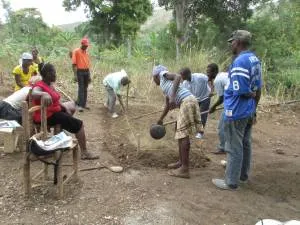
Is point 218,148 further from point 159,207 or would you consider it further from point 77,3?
point 77,3

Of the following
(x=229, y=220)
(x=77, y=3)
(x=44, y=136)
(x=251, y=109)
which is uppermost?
(x=77, y=3)

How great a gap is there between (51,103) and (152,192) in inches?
59.7

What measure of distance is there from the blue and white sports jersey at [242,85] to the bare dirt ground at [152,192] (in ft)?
3.14

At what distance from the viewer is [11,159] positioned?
564 centimetres

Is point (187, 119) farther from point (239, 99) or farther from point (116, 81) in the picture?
point (116, 81)

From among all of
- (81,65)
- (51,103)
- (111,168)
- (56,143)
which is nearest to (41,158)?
(56,143)

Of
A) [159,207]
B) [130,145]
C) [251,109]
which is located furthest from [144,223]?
[130,145]

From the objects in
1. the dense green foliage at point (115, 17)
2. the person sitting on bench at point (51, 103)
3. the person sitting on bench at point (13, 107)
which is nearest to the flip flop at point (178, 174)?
the person sitting on bench at point (51, 103)

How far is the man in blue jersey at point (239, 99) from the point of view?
4.41 m

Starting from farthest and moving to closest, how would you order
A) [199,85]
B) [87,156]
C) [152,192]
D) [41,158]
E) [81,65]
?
Answer: [81,65] → [199,85] → [87,156] → [152,192] → [41,158]

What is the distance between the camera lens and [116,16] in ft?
61.8

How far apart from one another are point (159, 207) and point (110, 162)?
1.52 m

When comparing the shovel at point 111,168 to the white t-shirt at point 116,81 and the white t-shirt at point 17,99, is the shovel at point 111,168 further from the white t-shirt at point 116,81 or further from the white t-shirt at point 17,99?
the white t-shirt at point 116,81

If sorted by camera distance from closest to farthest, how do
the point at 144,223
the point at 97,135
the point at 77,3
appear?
the point at 144,223 → the point at 97,135 → the point at 77,3
